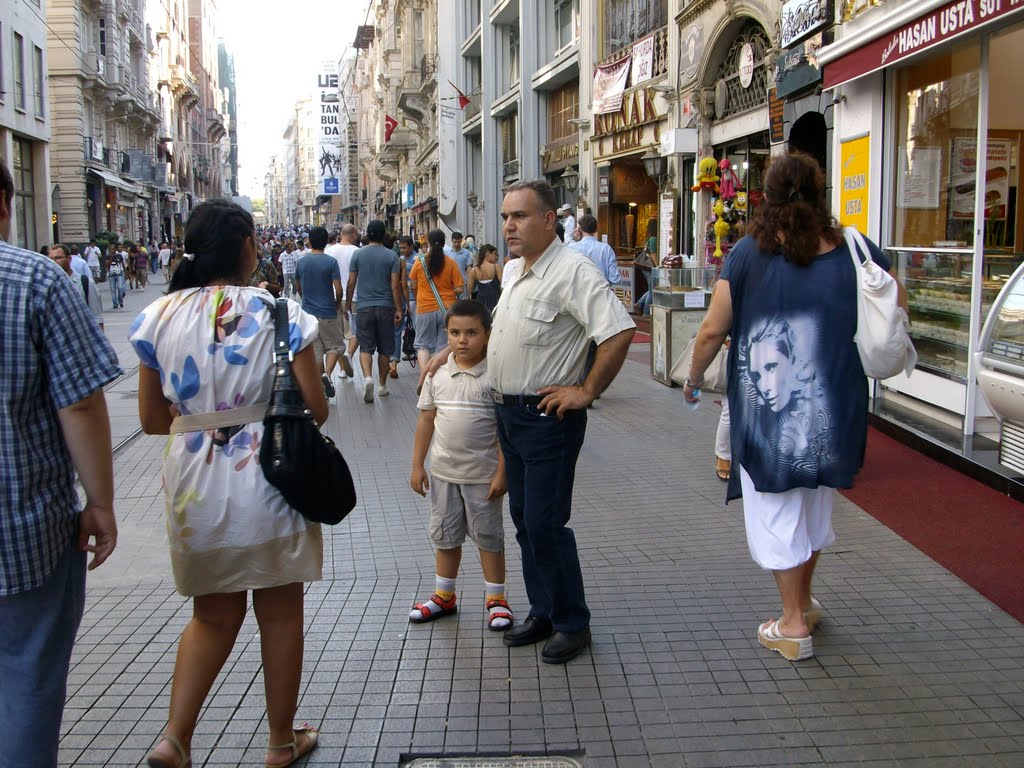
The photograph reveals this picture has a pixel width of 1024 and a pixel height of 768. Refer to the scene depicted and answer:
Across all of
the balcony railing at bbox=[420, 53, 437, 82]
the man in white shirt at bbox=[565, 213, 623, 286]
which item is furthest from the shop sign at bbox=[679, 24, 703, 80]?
the balcony railing at bbox=[420, 53, 437, 82]

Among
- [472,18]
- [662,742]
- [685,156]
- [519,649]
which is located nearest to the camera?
[662,742]

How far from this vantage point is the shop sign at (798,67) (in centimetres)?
1086

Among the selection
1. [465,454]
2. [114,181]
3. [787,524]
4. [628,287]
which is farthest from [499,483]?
[114,181]

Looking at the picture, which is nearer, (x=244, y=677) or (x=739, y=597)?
(x=244, y=677)

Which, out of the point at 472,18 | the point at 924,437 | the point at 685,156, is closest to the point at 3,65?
the point at 472,18

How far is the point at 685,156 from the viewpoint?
17.2m

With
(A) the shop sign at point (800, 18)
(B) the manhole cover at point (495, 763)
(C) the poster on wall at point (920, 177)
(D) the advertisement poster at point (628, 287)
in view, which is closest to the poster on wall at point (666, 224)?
(D) the advertisement poster at point (628, 287)

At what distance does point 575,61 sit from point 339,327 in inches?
558

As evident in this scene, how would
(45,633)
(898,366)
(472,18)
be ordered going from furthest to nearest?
(472,18)
(898,366)
(45,633)

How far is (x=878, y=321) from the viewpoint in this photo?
147 inches

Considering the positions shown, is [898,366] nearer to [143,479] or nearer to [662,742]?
[662,742]

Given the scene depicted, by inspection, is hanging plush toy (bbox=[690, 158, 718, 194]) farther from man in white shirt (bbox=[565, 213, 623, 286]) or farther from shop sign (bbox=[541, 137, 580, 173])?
shop sign (bbox=[541, 137, 580, 173])

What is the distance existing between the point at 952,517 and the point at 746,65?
9836 mm

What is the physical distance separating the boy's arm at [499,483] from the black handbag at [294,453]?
1.16 metres
